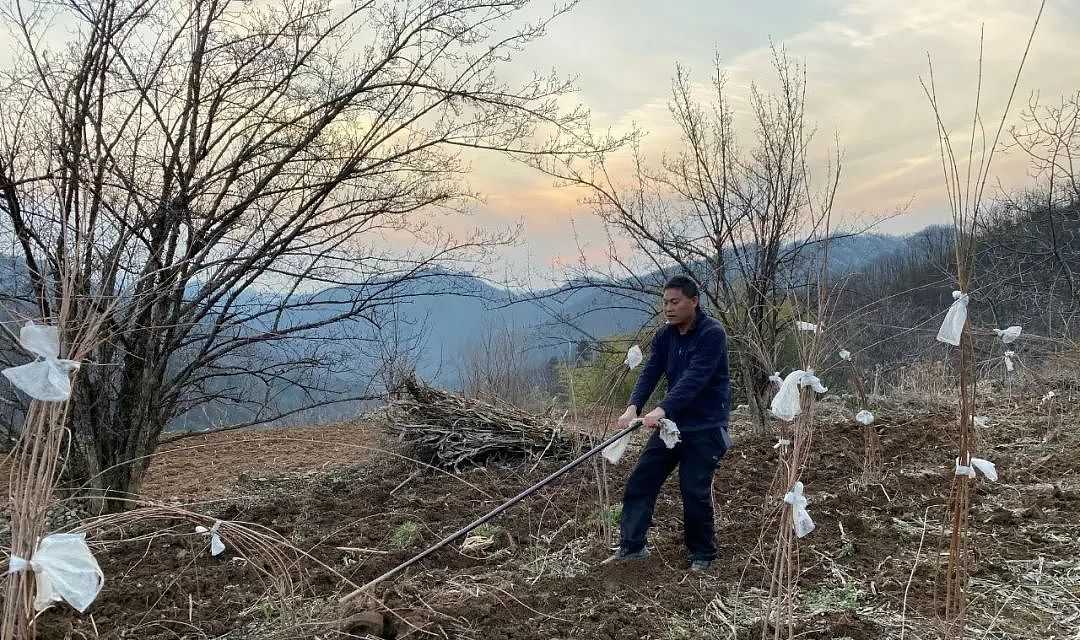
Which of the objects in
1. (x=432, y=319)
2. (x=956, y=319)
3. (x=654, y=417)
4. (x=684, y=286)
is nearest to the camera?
(x=956, y=319)

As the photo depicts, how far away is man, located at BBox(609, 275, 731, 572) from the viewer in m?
3.67

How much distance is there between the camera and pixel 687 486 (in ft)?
12.4

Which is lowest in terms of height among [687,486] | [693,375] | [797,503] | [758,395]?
[758,395]

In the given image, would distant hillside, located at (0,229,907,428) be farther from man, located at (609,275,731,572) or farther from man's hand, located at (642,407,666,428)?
man's hand, located at (642,407,666,428)

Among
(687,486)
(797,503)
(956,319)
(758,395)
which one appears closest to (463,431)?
(758,395)

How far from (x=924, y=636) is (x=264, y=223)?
5.03 m

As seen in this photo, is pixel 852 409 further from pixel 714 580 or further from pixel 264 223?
pixel 264 223

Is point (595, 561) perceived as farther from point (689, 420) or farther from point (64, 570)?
point (64, 570)

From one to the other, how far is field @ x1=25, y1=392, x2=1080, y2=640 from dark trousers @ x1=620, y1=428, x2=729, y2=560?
155 millimetres

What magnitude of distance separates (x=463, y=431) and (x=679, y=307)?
4087 mm

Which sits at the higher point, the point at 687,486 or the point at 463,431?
the point at 687,486

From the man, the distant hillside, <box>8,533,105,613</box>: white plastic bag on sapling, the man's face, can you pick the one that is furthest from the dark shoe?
<box>8,533,105,613</box>: white plastic bag on sapling

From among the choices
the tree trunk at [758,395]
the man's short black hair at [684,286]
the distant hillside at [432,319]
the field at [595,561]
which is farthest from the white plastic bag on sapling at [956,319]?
the tree trunk at [758,395]

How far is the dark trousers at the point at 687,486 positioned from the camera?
376 centimetres
